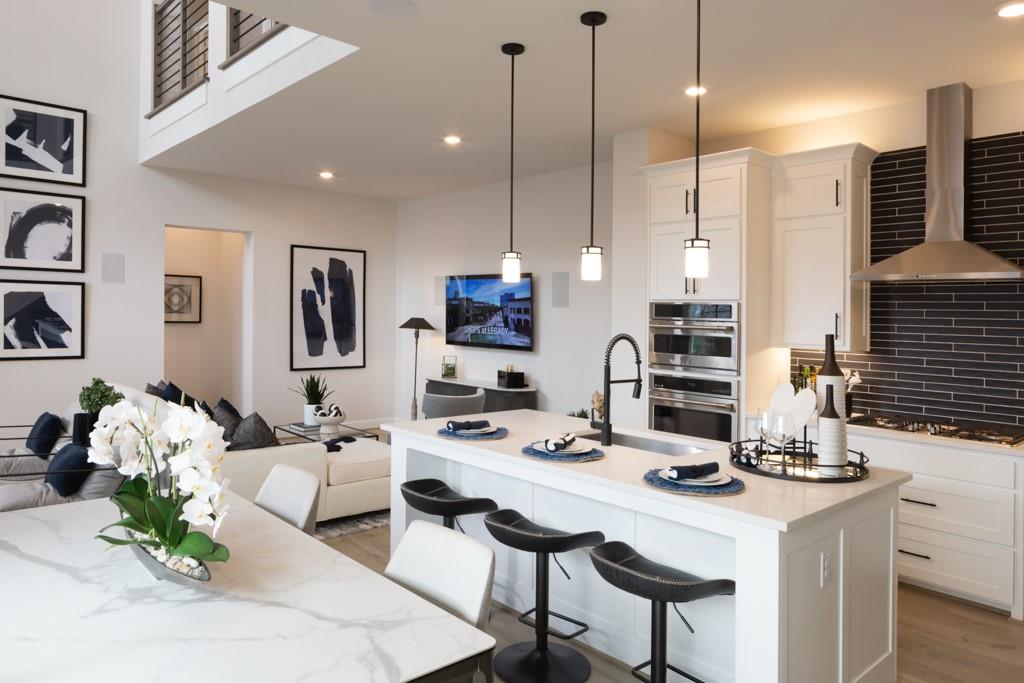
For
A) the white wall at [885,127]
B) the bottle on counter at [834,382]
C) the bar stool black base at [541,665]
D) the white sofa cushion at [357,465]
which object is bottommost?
the bar stool black base at [541,665]

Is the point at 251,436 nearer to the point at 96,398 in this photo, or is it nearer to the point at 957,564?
the point at 96,398

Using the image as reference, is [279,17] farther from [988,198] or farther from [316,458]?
[988,198]

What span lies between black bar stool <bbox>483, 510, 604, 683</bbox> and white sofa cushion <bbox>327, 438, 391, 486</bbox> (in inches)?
79.7

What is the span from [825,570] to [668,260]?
108 inches

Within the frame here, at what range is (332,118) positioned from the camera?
4.74m

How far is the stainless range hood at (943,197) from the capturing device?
377 cm

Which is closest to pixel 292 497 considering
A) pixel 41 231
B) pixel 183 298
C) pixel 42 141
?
pixel 41 231

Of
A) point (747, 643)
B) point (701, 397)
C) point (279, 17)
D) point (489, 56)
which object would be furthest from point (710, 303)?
point (279, 17)

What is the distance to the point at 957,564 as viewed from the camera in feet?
11.4

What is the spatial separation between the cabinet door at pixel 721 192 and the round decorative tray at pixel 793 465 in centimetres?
195

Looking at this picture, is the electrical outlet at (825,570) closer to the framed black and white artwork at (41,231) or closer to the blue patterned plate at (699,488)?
the blue patterned plate at (699,488)

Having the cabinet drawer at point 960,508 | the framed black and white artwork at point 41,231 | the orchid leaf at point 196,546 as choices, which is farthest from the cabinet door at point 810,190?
the framed black and white artwork at point 41,231

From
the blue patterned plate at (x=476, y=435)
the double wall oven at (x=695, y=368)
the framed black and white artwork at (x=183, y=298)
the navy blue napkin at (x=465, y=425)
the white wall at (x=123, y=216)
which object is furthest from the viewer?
the framed black and white artwork at (x=183, y=298)

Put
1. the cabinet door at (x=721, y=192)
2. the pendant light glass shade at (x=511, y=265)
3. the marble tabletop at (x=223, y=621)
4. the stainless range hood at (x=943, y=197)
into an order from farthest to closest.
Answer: the cabinet door at (x=721, y=192) < the stainless range hood at (x=943, y=197) < the pendant light glass shade at (x=511, y=265) < the marble tabletop at (x=223, y=621)
